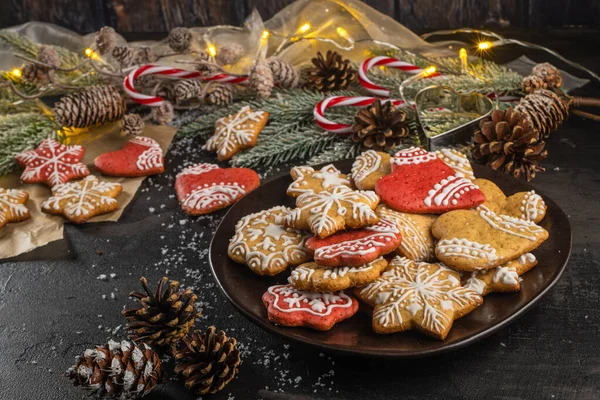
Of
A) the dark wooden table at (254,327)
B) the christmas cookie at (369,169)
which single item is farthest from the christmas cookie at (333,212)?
the dark wooden table at (254,327)

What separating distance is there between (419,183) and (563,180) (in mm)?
508

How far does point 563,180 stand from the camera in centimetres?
168

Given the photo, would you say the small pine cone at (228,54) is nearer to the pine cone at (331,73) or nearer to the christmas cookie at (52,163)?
the pine cone at (331,73)

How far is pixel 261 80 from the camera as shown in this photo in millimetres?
2033

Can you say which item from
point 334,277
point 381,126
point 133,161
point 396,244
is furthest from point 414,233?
point 133,161

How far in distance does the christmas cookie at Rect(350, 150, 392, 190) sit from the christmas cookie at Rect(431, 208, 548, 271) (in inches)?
8.0

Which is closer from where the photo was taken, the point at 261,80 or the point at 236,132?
the point at 236,132

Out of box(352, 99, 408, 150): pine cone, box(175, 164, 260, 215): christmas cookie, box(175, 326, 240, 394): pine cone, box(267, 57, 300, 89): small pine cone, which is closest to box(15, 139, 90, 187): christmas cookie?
box(175, 164, 260, 215): christmas cookie

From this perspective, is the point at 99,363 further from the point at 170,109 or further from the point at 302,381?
the point at 170,109

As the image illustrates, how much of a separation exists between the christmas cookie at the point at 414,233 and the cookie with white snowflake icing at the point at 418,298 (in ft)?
0.14

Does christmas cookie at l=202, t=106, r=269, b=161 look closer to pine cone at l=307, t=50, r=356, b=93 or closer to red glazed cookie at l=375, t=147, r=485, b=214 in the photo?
pine cone at l=307, t=50, r=356, b=93

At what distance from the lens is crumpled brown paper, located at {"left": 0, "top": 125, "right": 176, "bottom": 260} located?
5.26 ft

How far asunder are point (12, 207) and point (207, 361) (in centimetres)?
78

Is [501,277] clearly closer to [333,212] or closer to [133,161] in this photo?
[333,212]
